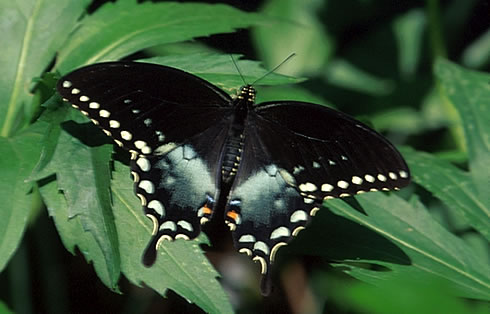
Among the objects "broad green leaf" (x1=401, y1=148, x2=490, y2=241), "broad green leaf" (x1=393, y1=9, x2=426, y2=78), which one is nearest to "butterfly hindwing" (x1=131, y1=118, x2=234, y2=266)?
"broad green leaf" (x1=401, y1=148, x2=490, y2=241)

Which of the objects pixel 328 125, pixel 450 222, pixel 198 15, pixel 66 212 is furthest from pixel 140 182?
pixel 450 222

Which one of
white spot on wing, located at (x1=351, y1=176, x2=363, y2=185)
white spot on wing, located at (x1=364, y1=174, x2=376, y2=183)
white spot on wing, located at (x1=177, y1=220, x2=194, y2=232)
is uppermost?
white spot on wing, located at (x1=364, y1=174, x2=376, y2=183)

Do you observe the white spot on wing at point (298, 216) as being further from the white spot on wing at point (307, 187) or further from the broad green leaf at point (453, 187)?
the broad green leaf at point (453, 187)

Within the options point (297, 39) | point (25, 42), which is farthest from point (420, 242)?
point (297, 39)

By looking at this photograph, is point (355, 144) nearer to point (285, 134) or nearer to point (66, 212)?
A: point (285, 134)

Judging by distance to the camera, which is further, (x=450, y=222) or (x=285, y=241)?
(x=450, y=222)

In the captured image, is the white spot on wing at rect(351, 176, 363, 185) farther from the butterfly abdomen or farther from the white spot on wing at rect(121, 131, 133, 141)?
the white spot on wing at rect(121, 131, 133, 141)

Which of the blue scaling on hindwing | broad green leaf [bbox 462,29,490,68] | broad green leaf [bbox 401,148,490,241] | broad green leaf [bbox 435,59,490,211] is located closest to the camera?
the blue scaling on hindwing
